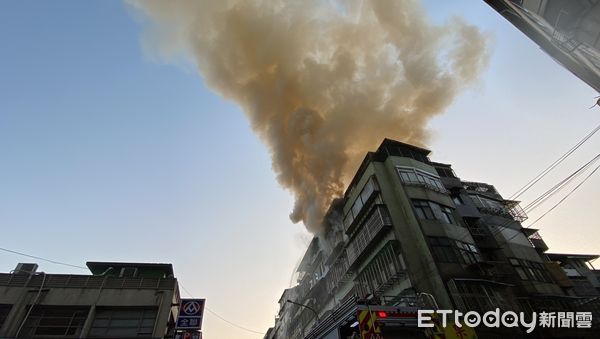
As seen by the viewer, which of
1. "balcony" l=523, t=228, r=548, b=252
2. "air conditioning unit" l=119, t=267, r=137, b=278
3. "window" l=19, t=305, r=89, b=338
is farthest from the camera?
"balcony" l=523, t=228, r=548, b=252

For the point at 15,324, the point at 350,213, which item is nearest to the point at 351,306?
the point at 350,213

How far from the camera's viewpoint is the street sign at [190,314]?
16328 mm

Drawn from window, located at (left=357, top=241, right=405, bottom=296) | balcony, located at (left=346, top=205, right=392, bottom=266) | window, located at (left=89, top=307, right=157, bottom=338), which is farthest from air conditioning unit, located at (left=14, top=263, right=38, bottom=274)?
window, located at (left=357, top=241, right=405, bottom=296)

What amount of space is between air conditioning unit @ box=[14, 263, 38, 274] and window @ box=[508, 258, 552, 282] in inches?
1659

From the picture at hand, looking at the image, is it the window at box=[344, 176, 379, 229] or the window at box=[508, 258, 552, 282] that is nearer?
the window at box=[508, 258, 552, 282]

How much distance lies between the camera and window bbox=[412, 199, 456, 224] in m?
25.3

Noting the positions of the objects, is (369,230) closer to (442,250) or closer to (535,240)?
(442,250)

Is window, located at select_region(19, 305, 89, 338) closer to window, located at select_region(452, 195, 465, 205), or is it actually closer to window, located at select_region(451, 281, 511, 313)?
window, located at select_region(451, 281, 511, 313)

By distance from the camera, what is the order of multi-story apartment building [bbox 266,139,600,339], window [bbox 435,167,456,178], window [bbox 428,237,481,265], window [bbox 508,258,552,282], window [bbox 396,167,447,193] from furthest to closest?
window [bbox 435,167,456,178] < window [bbox 396,167,447,193] < window [bbox 508,258,552,282] < window [bbox 428,237,481,265] < multi-story apartment building [bbox 266,139,600,339]

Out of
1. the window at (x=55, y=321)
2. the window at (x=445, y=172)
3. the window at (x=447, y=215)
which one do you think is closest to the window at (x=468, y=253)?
the window at (x=447, y=215)

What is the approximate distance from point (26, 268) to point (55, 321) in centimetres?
640

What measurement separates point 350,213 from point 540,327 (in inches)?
687

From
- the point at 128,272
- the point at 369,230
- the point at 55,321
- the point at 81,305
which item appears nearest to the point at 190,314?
the point at 81,305

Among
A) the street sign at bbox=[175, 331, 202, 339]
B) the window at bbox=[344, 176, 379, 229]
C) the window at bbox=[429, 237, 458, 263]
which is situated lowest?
the street sign at bbox=[175, 331, 202, 339]
